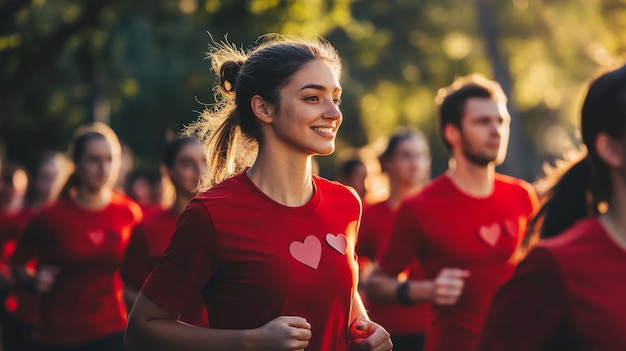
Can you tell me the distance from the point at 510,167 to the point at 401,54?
5170mm

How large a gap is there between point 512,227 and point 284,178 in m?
2.77

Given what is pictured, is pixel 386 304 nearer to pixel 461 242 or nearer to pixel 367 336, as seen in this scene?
pixel 461 242

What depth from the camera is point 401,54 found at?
33.0 meters

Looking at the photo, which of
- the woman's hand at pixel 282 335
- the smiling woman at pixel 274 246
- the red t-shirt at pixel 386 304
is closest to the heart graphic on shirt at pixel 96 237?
the red t-shirt at pixel 386 304

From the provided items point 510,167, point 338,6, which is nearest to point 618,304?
point 338,6

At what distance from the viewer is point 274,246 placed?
432cm

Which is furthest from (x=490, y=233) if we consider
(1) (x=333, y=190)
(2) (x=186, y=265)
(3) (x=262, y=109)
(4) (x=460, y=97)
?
(2) (x=186, y=265)

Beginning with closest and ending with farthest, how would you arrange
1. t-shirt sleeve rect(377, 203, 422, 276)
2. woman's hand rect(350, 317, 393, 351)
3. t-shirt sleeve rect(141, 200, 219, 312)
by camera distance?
t-shirt sleeve rect(141, 200, 219, 312) → woman's hand rect(350, 317, 393, 351) → t-shirt sleeve rect(377, 203, 422, 276)

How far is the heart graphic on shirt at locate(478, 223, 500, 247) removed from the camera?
6840 millimetres

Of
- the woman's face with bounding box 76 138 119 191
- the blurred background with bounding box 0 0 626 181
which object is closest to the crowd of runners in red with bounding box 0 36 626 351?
the woman's face with bounding box 76 138 119 191

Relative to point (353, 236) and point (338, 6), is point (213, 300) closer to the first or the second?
point (353, 236)

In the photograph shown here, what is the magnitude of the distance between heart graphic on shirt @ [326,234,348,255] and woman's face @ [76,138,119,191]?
4.73m

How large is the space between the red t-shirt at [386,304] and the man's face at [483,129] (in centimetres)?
70

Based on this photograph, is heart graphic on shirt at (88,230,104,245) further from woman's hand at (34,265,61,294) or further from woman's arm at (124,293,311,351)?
woman's arm at (124,293,311,351)
